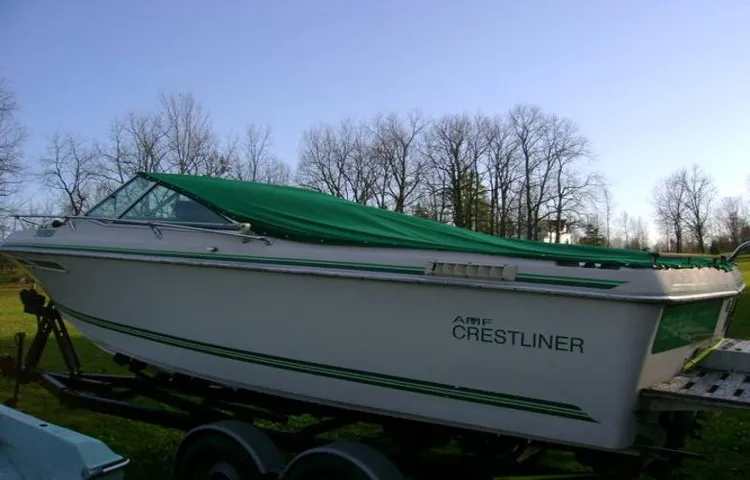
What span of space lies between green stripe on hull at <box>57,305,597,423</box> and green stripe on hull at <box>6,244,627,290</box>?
21.8 inches

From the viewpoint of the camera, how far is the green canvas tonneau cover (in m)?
→ 3.44

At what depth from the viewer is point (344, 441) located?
10.8 ft

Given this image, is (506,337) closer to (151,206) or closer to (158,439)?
(151,206)

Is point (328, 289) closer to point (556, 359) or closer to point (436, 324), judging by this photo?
point (436, 324)

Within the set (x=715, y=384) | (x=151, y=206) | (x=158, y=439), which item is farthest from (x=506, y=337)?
(x=158, y=439)

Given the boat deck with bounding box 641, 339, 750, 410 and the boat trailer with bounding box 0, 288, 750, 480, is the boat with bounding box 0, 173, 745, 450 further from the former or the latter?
the boat trailer with bounding box 0, 288, 750, 480

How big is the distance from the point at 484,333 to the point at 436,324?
269 mm

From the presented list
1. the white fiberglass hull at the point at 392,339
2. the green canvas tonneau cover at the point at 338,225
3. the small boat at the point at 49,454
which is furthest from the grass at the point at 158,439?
the green canvas tonneau cover at the point at 338,225

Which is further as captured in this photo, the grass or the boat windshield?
the grass

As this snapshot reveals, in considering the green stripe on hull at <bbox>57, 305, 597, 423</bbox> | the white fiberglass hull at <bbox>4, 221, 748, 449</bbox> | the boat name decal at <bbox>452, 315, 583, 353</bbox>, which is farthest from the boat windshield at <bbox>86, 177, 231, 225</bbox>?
the boat name decal at <bbox>452, 315, 583, 353</bbox>

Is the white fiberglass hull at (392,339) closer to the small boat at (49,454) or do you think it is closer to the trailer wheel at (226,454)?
the trailer wheel at (226,454)

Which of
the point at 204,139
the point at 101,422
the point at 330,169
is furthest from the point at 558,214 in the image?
the point at 101,422

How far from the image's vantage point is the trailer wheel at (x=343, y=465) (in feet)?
9.96

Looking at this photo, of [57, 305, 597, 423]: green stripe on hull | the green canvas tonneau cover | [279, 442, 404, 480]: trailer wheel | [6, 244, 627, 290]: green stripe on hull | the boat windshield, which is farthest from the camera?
the boat windshield
